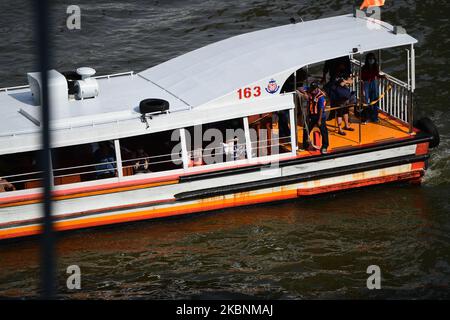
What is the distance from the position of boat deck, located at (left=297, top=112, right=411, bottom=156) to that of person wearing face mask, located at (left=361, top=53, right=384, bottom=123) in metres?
0.19

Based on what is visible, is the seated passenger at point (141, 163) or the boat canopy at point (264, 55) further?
the boat canopy at point (264, 55)

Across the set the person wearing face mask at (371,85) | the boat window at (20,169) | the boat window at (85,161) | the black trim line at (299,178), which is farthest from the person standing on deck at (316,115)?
the boat window at (20,169)

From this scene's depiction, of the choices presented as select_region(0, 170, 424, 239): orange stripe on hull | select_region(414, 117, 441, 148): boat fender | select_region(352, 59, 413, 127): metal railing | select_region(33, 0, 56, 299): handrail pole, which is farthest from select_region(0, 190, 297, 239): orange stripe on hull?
select_region(33, 0, 56, 299): handrail pole

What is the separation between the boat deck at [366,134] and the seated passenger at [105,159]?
3522 millimetres

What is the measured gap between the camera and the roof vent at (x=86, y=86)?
15062mm

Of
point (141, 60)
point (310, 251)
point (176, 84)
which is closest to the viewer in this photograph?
point (310, 251)

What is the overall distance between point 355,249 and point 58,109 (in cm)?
582

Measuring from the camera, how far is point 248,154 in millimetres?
15172

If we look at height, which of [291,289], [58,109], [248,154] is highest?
A: [58,109]

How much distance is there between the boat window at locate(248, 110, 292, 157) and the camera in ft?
50.6

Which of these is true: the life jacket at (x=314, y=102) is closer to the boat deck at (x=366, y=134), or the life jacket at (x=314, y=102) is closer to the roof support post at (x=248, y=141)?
the boat deck at (x=366, y=134)
